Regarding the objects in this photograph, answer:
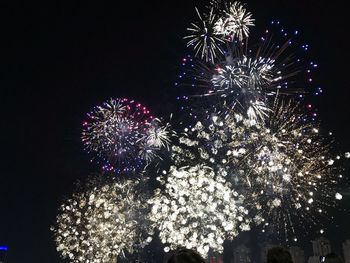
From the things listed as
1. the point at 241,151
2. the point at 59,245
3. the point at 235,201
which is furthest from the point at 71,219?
the point at 241,151

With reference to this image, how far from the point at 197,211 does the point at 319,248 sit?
35.5 m

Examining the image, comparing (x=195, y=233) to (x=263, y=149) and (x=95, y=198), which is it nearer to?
(x=263, y=149)

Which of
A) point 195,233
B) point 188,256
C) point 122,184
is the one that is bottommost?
point 188,256

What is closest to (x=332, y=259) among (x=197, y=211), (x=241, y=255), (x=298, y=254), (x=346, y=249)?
(x=197, y=211)

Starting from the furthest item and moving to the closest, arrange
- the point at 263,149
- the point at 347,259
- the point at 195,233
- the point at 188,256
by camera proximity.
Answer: the point at 347,259
the point at 195,233
the point at 263,149
the point at 188,256

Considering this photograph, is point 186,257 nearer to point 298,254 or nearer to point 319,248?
point 319,248

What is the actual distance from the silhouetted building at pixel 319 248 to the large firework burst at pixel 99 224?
83.3 ft

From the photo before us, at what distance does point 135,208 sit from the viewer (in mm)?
47500

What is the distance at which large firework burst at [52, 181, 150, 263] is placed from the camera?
44125mm

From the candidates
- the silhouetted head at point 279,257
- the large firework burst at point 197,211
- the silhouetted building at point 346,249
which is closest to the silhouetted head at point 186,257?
the silhouetted head at point 279,257

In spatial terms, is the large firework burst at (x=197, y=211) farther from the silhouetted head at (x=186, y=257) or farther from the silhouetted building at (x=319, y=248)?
the silhouetted building at (x=319, y=248)

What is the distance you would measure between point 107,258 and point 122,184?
7.40 meters

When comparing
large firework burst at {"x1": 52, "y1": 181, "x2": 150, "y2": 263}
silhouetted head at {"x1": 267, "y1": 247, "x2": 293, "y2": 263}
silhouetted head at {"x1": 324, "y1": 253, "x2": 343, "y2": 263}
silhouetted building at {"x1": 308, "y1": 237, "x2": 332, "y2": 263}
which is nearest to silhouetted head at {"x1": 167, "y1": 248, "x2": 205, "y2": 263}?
silhouetted head at {"x1": 267, "y1": 247, "x2": 293, "y2": 263}

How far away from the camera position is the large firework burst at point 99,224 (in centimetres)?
4412
